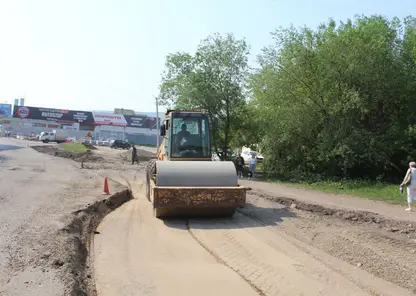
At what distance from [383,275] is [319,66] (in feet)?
59.4

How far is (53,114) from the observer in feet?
313

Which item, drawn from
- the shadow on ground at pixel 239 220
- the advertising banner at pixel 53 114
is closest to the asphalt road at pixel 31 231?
the shadow on ground at pixel 239 220

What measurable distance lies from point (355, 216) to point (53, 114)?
298 feet

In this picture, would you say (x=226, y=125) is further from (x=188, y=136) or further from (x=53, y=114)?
(x=53, y=114)

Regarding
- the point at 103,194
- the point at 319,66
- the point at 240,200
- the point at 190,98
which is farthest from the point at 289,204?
the point at 190,98

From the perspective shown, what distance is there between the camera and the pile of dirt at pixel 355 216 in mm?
11432

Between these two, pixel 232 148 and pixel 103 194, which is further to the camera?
pixel 232 148

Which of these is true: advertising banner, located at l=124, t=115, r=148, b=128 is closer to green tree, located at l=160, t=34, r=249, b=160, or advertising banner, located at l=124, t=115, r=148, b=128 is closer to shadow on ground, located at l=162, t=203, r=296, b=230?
green tree, located at l=160, t=34, r=249, b=160

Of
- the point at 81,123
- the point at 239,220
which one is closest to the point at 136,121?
the point at 81,123

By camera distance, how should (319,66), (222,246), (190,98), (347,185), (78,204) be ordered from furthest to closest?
(190,98)
(319,66)
(347,185)
(78,204)
(222,246)

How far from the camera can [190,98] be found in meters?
30.1

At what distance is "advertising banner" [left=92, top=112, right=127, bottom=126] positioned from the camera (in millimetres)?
98750

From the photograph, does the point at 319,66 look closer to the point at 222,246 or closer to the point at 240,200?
the point at 240,200

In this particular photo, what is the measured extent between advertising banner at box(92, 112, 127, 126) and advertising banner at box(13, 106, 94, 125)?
1.16 meters
